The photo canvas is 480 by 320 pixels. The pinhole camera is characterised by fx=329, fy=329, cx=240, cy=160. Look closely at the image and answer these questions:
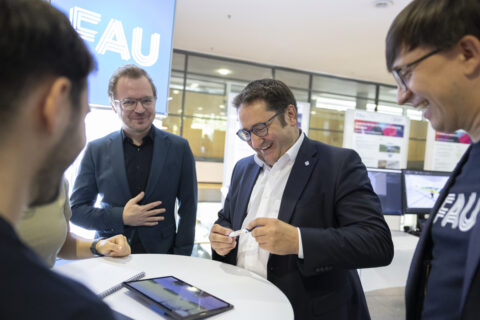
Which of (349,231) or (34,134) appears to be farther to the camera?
(349,231)

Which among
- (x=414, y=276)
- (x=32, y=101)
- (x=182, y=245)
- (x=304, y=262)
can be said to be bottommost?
(x=182, y=245)

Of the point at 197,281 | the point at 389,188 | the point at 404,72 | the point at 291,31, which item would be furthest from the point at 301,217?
the point at 291,31

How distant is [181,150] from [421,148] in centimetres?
1253

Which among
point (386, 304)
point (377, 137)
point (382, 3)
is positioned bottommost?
point (386, 304)

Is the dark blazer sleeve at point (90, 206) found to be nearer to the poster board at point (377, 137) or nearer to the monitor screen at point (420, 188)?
the monitor screen at point (420, 188)

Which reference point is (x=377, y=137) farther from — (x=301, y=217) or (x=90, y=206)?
(x=90, y=206)

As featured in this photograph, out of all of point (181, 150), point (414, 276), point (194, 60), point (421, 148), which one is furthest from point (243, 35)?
point (421, 148)

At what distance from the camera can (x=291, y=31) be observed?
6160 millimetres

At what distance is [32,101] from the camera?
0.44 meters

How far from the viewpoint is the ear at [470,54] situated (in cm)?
71

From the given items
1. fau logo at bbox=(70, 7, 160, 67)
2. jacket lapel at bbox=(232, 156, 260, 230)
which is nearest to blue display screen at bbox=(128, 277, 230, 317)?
jacket lapel at bbox=(232, 156, 260, 230)

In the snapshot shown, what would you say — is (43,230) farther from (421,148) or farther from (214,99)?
(421,148)

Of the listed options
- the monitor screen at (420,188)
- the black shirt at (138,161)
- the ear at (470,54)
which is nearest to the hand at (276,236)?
the ear at (470,54)

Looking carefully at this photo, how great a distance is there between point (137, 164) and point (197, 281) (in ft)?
3.38
